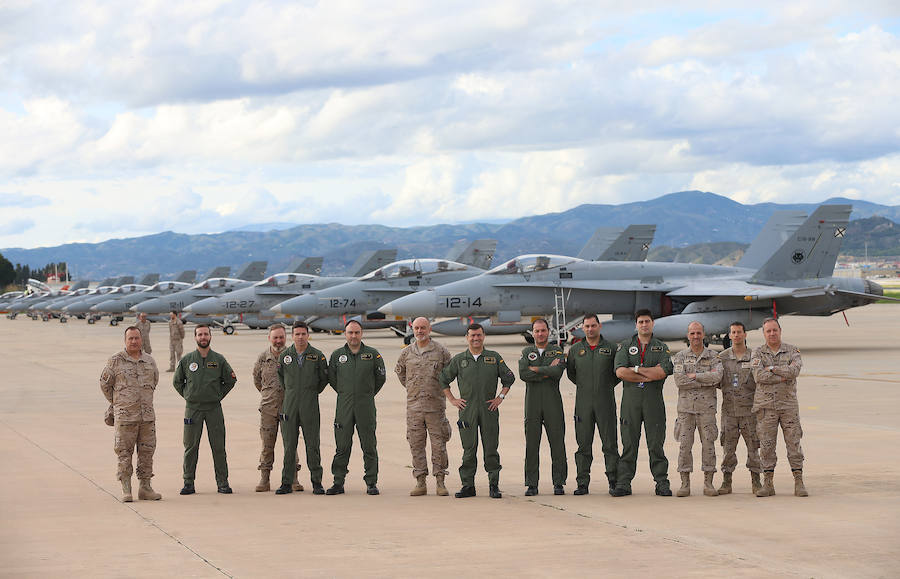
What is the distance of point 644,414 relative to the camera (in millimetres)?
9516

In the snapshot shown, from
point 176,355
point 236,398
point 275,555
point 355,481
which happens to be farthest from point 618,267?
point 275,555

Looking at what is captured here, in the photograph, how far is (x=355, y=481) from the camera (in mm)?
10320

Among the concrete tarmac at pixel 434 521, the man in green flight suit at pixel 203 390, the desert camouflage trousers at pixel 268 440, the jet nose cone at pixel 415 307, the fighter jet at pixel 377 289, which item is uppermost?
the fighter jet at pixel 377 289

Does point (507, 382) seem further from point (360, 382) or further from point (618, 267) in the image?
point (618, 267)

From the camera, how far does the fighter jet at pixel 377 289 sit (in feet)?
115

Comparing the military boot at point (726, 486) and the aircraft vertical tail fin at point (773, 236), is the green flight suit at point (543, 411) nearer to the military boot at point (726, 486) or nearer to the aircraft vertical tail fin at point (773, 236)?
the military boot at point (726, 486)

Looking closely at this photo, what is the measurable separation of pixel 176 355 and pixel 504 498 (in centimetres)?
1822

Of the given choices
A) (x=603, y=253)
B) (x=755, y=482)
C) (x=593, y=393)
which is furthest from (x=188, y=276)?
(x=755, y=482)

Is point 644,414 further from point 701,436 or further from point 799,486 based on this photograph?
point 799,486

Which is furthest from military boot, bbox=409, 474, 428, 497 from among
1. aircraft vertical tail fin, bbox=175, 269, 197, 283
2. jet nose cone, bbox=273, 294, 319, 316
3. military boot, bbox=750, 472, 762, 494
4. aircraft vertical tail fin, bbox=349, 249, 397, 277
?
aircraft vertical tail fin, bbox=175, 269, 197, 283

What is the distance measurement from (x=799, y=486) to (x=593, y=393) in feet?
6.38

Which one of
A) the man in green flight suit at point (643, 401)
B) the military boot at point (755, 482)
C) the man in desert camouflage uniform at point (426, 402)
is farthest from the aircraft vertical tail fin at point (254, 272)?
the military boot at point (755, 482)

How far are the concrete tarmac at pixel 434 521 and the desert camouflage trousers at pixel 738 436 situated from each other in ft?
1.11

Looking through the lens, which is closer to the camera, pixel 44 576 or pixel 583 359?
pixel 44 576
